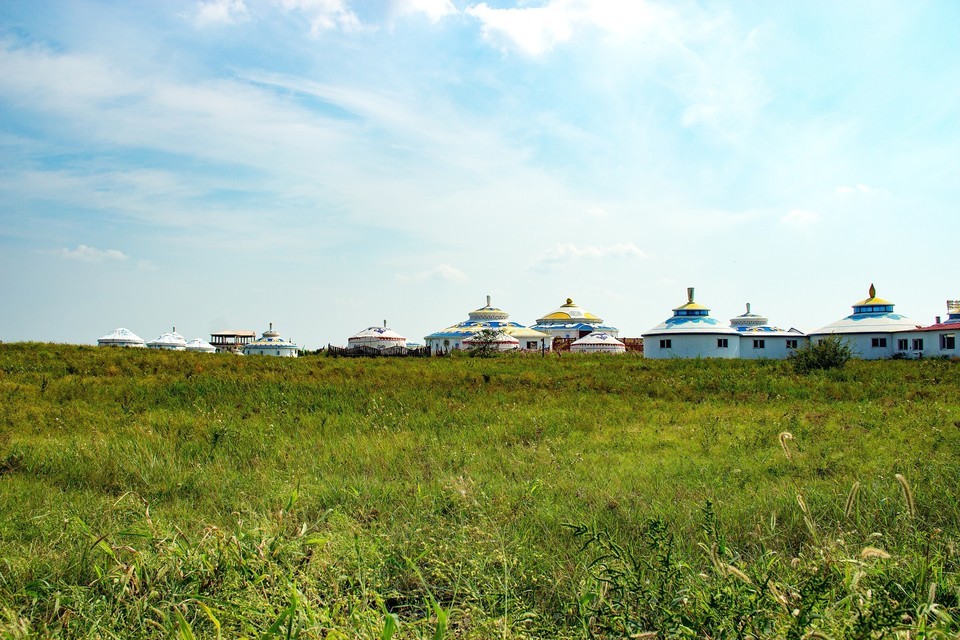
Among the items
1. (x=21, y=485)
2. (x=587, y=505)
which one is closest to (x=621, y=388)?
(x=587, y=505)

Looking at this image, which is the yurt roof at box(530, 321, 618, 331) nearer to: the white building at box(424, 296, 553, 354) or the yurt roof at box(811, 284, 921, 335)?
the white building at box(424, 296, 553, 354)

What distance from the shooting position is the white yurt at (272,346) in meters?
50.4

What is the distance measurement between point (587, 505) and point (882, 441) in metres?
4.97

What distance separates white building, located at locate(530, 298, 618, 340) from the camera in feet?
173

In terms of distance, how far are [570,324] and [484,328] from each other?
11742 mm

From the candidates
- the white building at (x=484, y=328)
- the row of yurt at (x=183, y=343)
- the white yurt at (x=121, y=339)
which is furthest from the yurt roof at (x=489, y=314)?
the white yurt at (x=121, y=339)

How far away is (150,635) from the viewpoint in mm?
2758

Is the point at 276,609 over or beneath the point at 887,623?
beneath

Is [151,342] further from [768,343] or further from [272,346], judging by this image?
[768,343]

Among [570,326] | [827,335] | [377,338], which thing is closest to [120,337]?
[377,338]

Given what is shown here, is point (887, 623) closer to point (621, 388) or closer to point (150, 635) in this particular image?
point (150, 635)

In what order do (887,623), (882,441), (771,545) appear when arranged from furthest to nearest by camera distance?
1. (882,441)
2. (771,545)
3. (887,623)

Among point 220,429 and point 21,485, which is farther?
point 220,429

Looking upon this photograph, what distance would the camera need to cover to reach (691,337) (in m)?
30.8
